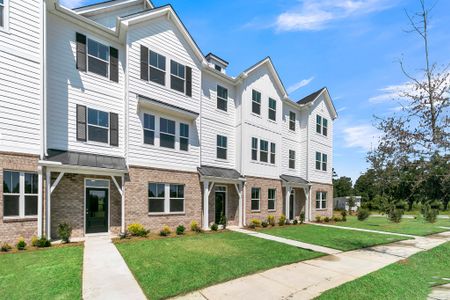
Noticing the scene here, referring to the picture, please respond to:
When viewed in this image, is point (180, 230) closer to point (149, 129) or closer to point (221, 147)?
point (149, 129)

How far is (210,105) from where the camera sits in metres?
17.5

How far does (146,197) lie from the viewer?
13594 millimetres

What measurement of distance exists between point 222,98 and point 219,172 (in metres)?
5.15

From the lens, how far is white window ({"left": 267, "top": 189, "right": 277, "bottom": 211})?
66.0 ft

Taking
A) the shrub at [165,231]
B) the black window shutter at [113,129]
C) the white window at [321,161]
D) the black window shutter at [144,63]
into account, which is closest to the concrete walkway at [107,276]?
the shrub at [165,231]

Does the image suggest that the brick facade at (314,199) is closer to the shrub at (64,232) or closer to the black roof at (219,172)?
the black roof at (219,172)

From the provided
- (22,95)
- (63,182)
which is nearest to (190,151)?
(63,182)

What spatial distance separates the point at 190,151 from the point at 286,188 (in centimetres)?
924

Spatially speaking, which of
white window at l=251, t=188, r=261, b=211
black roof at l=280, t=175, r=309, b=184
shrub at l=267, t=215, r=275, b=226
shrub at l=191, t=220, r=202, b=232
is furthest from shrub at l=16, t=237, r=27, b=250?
black roof at l=280, t=175, r=309, b=184

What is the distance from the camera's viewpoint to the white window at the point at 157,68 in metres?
14.4

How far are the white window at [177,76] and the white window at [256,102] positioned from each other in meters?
5.93

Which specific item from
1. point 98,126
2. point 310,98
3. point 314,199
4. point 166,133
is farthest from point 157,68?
point 314,199

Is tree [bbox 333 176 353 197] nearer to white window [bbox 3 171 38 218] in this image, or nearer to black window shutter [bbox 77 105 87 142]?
black window shutter [bbox 77 105 87 142]

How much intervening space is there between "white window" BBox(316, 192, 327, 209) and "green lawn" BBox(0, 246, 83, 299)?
2069 cm
